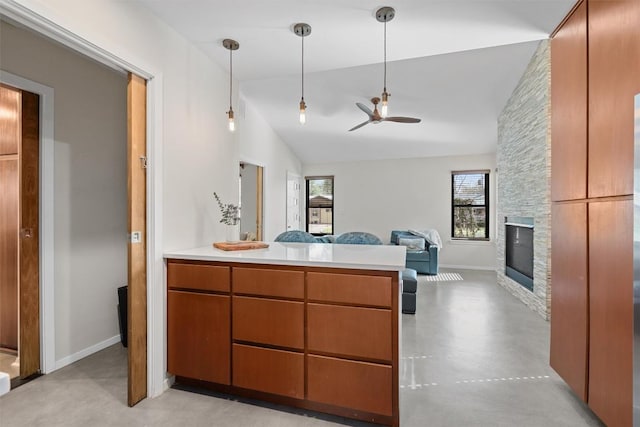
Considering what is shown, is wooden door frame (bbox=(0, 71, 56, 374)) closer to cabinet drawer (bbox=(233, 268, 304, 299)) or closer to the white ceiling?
the white ceiling

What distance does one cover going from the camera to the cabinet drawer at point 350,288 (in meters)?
1.77

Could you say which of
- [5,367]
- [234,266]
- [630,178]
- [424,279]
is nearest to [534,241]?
[424,279]

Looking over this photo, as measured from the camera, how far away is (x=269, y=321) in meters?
2.00

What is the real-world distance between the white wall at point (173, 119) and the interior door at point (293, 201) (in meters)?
4.23

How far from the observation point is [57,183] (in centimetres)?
258

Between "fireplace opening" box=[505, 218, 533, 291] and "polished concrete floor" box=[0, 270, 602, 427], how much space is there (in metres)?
1.34

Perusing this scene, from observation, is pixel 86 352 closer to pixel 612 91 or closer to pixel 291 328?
pixel 291 328

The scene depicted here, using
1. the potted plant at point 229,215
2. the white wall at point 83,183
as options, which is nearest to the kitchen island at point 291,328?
the potted plant at point 229,215

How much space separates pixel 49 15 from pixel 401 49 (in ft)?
7.49

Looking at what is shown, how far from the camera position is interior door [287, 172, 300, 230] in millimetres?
7451

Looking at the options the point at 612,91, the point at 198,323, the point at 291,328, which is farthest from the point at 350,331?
the point at 612,91

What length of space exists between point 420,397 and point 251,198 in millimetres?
5025

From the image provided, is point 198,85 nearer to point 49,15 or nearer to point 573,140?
point 49,15

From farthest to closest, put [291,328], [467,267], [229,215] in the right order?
[467,267] → [229,215] → [291,328]
